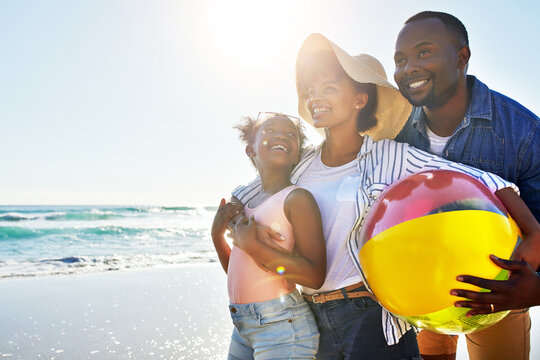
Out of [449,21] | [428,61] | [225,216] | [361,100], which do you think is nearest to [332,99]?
[361,100]

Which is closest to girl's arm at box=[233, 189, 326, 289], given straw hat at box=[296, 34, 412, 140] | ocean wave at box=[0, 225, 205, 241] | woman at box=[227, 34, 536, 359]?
woman at box=[227, 34, 536, 359]

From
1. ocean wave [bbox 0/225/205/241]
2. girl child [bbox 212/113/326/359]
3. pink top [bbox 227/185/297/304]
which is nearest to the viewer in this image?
girl child [bbox 212/113/326/359]

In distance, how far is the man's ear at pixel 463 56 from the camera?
8.05ft

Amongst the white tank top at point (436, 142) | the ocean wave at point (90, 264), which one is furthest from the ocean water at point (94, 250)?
the white tank top at point (436, 142)

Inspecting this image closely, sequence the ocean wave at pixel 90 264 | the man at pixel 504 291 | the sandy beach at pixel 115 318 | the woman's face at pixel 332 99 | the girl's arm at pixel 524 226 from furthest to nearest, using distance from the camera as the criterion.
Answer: the ocean wave at pixel 90 264, the sandy beach at pixel 115 318, the woman's face at pixel 332 99, the girl's arm at pixel 524 226, the man at pixel 504 291

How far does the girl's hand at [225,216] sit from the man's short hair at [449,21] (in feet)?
4.95

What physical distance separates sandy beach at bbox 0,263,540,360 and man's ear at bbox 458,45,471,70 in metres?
3.17

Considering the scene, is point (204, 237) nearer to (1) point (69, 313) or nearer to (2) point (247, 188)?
(1) point (69, 313)

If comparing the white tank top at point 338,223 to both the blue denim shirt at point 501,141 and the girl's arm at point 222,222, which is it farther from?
the blue denim shirt at point 501,141

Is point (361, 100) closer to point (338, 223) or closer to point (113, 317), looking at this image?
point (338, 223)

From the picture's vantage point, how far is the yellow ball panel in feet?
5.35

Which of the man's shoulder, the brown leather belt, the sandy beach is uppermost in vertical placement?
the man's shoulder

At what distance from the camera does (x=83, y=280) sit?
7.15 meters

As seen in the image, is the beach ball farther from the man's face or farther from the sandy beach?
the sandy beach
